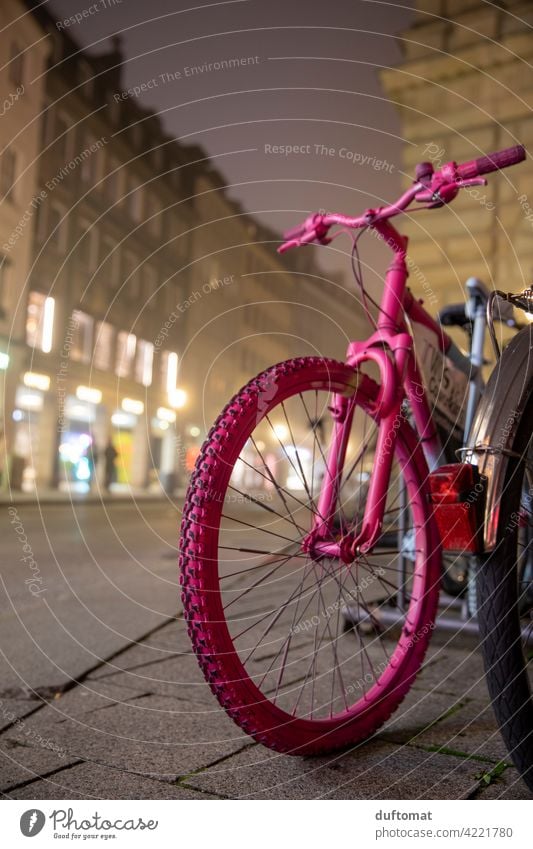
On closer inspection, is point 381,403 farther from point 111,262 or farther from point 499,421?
point 111,262

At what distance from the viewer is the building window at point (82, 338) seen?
64.4 feet

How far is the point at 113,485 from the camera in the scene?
20734 millimetres

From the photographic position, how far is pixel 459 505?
132 cm

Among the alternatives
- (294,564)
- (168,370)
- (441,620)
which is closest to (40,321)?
(168,370)

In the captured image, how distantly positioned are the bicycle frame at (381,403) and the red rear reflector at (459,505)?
0.32 metres

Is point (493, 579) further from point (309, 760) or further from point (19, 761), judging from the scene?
point (19, 761)

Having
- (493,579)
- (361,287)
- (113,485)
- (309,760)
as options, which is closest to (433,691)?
(309,760)

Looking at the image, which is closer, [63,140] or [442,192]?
[442,192]

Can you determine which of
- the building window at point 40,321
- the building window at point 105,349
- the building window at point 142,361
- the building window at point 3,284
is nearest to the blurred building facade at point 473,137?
the building window at point 3,284

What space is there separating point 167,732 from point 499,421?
98 cm

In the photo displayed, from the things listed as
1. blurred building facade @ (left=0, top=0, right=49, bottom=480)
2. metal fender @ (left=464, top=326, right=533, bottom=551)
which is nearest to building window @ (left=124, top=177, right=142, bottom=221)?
blurred building facade @ (left=0, top=0, right=49, bottom=480)

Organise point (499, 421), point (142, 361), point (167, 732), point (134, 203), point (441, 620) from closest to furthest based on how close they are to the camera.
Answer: point (499, 421) → point (167, 732) → point (441, 620) → point (134, 203) → point (142, 361)

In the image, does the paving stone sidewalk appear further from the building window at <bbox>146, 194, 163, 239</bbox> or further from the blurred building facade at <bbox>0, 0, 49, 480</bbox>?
the building window at <bbox>146, 194, 163, 239</bbox>

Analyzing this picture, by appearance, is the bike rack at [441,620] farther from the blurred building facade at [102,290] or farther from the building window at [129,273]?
the building window at [129,273]
